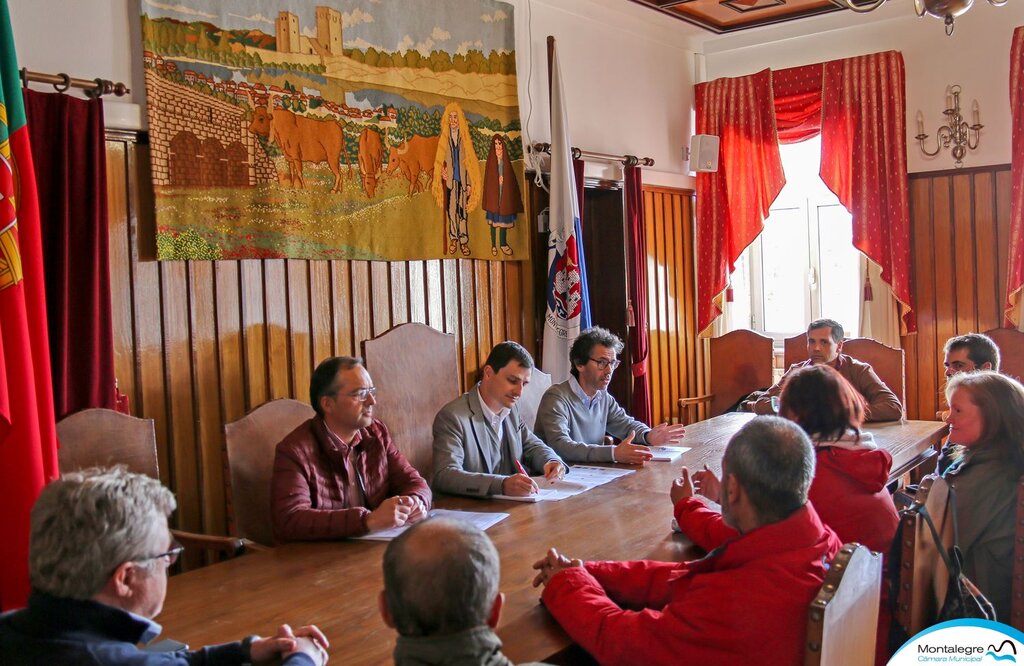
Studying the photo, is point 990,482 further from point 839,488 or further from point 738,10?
point 738,10

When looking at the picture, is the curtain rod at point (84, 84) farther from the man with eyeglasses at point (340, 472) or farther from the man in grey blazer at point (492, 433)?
the man in grey blazer at point (492, 433)

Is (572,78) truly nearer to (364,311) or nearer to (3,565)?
(364,311)

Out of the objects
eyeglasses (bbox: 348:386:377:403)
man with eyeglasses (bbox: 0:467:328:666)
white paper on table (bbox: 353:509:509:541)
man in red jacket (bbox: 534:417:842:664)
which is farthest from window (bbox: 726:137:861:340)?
man with eyeglasses (bbox: 0:467:328:666)

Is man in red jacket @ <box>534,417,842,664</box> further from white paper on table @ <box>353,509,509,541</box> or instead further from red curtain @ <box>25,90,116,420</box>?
red curtain @ <box>25,90,116,420</box>

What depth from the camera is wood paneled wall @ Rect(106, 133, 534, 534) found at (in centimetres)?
364

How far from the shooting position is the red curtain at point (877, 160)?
6.02 meters

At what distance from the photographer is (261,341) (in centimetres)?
411

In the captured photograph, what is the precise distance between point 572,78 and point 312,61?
7.06 ft

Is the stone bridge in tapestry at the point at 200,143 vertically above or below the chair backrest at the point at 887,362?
above

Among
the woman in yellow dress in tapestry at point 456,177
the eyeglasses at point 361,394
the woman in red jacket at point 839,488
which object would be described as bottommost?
the woman in red jacket at point 839,488

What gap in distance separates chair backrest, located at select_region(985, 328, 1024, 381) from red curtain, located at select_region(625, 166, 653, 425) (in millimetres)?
2032

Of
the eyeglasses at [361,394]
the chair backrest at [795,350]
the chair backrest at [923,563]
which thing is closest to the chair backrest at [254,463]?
the eyeglasses at [361,394]

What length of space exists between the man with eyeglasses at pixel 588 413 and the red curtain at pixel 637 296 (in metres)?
1.55

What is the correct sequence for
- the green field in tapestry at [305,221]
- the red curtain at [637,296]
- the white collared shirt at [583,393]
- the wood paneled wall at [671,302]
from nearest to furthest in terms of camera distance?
the green field in tapestry at [305,221] < the white collared shirt at [583,393] < the red curtain at [637,296] < the wood paneled wall at [671,302]
